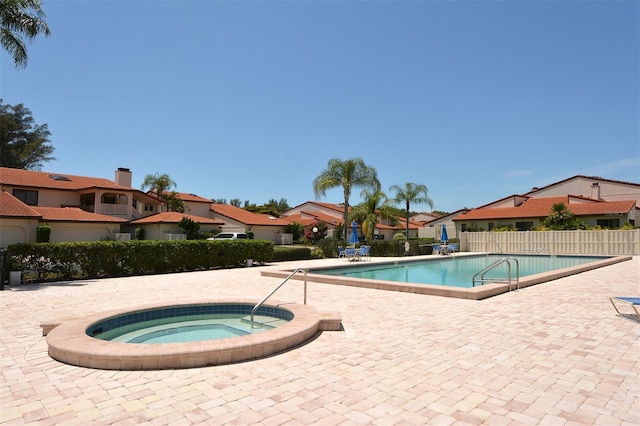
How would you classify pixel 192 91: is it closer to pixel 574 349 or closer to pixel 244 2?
pixel 244 2

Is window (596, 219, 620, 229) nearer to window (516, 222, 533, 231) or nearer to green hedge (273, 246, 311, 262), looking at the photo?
window (516, 222, 533, 231)

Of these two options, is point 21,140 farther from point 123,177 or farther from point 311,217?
point 311,217

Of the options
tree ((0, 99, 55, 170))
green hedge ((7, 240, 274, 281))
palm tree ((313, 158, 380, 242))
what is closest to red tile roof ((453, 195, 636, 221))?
palm tree ((313, 158, 380, 242))

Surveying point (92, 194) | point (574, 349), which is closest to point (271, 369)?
point (574, 349)

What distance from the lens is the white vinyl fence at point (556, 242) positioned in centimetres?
2947

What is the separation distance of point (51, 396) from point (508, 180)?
181 feet

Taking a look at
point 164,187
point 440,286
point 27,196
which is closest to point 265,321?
point 440,286

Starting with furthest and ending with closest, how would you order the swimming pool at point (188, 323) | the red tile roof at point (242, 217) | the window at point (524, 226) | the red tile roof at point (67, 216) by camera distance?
the red tile roof at point (242, 217)
the window at point (524, 226)
the red tile roof at point (67, 216)
the swimming pool at point (188, 323)

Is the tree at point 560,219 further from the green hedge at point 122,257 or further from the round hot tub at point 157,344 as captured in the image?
the round hot tub at point 157,344

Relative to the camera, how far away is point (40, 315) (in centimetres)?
850

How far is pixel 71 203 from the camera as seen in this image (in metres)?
35.4

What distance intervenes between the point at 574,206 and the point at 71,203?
1937 inches

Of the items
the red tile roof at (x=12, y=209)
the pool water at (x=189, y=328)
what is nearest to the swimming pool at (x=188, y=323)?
the pool water at (x=189, y=328)

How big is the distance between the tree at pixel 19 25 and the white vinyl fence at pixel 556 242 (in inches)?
1348
